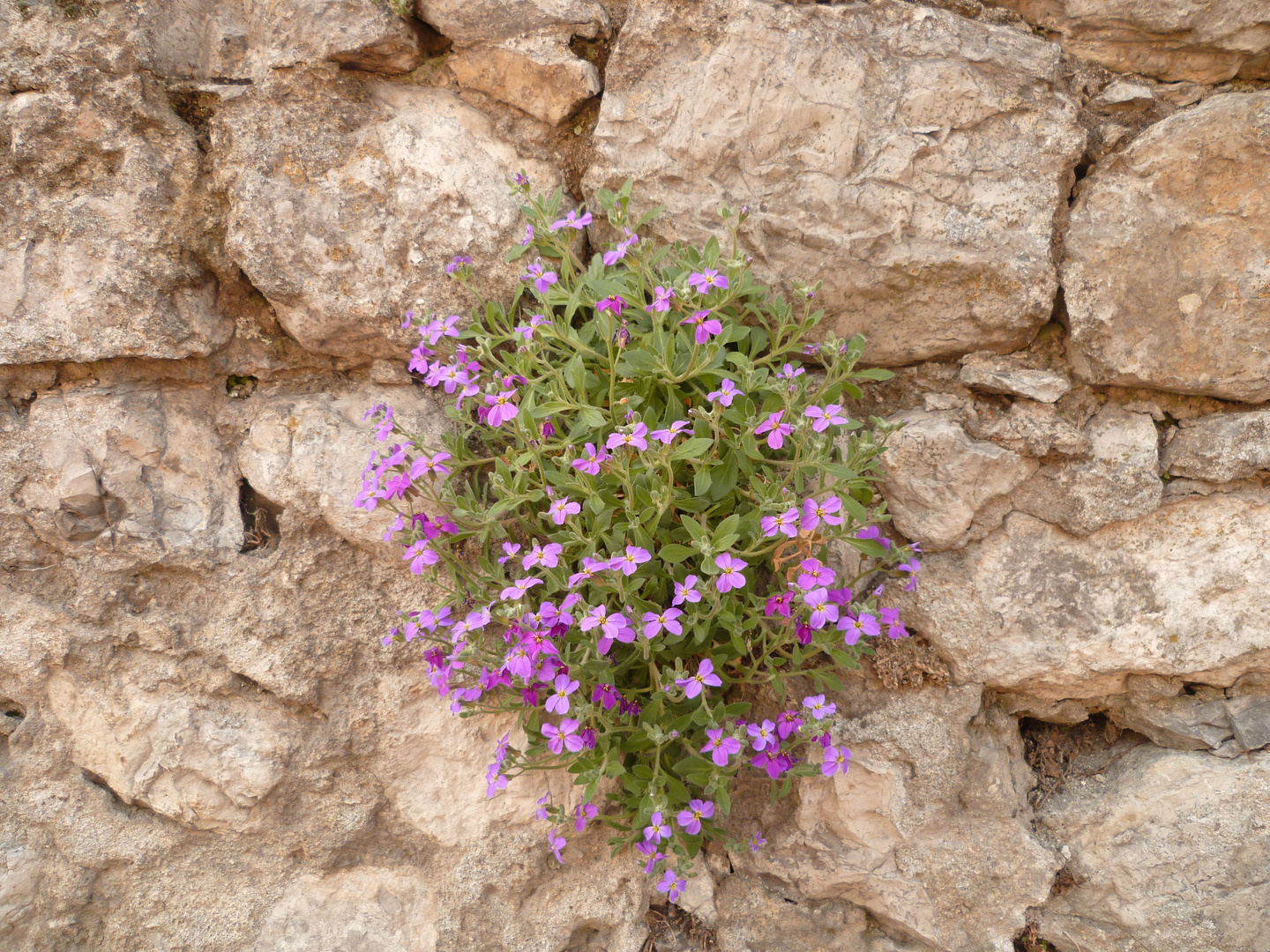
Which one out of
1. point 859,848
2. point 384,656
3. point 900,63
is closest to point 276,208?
point 384,656

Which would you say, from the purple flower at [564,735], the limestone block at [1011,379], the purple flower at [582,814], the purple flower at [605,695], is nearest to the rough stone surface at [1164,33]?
the limestone block at [1011,379]

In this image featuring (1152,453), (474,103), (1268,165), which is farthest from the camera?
(474,103)

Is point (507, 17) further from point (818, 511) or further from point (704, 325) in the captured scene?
A: point (818, 511)

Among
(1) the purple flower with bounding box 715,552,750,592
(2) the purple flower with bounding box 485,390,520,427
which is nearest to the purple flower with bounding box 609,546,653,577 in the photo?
(1) the purple flower with bounding box 715,552,750,592

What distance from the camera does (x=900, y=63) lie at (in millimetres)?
3221

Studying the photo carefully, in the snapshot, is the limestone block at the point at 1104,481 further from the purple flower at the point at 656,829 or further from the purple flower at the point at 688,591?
the purple flower at the point at 656,829

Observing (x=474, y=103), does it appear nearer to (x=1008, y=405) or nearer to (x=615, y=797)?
(x=1008, y=405)

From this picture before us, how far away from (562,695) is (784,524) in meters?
1.02

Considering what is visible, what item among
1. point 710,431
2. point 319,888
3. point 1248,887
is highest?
point 710,431

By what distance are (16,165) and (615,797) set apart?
11.9ft

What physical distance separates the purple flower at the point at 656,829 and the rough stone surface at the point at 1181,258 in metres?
2.51

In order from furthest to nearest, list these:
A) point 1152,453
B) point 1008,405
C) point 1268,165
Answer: point 1008,405 → point 1152,453 → point 1268,165

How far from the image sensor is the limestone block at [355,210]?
332 cm

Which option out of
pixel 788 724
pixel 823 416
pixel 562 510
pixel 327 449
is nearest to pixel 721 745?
pixel 788 724
